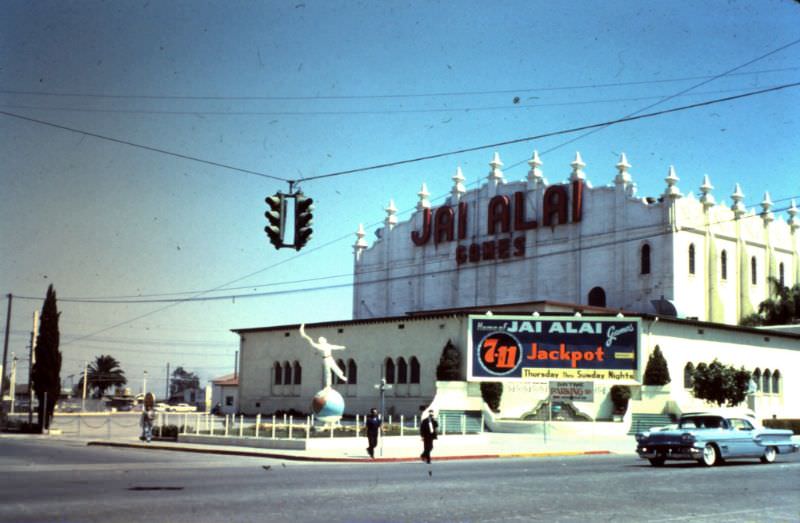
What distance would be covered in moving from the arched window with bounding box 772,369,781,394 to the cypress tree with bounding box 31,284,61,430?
4089 centimetres

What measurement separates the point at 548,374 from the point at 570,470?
943 inches

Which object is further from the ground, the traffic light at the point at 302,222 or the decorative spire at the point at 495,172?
the decorative spire at the point at 495,172

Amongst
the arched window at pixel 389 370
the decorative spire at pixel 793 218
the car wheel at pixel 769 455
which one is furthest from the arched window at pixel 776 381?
the car wheel at pixel 769 455

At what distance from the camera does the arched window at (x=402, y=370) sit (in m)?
52.9

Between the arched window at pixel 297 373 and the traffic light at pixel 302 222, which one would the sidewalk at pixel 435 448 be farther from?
the arched window at pixel 297 373

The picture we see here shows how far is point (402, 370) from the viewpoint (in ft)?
175

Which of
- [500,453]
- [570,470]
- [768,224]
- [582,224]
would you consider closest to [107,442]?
[500,453]

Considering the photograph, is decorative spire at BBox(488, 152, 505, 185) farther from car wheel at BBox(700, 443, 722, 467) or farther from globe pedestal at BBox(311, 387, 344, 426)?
car wheel at BBox(700, 443, 722, 467)

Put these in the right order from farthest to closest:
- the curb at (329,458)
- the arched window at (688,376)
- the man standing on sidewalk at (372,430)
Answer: the arched window at (688,376)
the man standing on sidewalk at (372,430)
the curb at (329,458)

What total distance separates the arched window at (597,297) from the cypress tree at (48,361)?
34959mm

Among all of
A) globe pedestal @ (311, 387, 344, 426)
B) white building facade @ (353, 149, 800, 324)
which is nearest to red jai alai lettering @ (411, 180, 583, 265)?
white building facade @ (353, 149, 800, 324)

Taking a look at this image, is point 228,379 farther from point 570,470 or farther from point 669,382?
point 570,470

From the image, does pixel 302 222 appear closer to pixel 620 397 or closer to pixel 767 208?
pixel 620 397

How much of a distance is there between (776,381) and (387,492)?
45.7 meters
